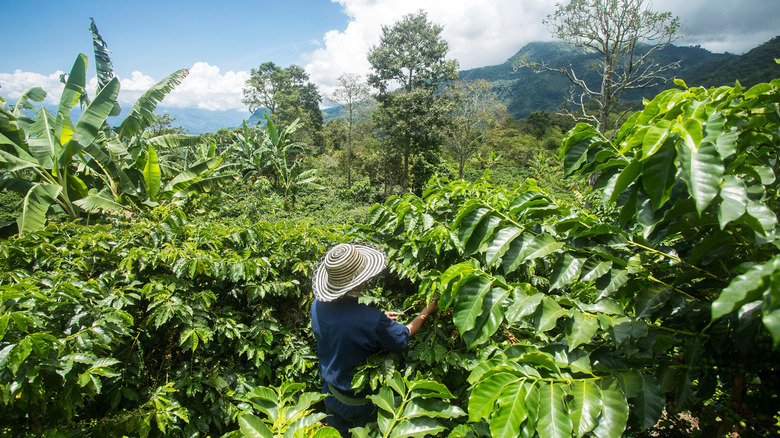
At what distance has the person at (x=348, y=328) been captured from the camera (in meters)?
1.95

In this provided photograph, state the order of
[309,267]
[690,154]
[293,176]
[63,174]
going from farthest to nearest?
[293,176] → [63,174] → [309,267] → [690,154]

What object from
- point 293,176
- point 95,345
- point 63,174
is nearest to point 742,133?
point 95,345

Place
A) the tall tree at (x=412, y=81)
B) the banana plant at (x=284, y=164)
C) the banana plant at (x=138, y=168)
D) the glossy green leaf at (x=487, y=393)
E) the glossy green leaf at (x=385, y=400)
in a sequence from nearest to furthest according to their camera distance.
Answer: the glossy green leaf at (x=487, y=393) → the glossy green leaf at (x=385, y=400) → the banana plant at (x=138, y=168) → the banana plant at (x=284, y=164) → the tall tree at (x=412, y=81)

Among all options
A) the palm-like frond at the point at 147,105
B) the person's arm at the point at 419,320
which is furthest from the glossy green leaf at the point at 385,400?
the palm-like frond at the point at 147,105

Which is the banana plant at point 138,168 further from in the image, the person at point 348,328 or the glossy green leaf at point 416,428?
the glossy green leaf at point 416,428

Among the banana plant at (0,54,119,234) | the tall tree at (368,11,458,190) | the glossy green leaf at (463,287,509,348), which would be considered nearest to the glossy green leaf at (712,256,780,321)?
the glossy green leaf at (463,287,509,348)

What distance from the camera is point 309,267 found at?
9.87 ft

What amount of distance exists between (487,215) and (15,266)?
3.38 m

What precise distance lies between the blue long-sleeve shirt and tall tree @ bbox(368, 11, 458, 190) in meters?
19.2

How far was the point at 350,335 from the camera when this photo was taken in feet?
6.39

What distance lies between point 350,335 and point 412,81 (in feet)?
72.9

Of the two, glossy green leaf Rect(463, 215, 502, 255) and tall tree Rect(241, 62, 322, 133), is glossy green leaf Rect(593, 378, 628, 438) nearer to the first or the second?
glossy green leaf Rect(463, 215, 502, 255)

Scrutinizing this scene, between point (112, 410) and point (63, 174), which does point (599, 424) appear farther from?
point (63, 174)

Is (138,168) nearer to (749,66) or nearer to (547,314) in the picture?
(547,314)
